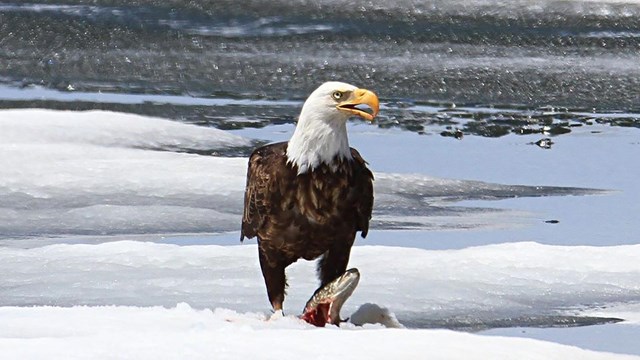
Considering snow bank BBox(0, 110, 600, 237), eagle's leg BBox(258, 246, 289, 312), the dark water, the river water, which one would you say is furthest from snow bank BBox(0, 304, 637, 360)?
the dark water

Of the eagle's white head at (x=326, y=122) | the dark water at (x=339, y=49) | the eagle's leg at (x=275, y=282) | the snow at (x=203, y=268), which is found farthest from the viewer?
the dark water at (x=339, y=49)

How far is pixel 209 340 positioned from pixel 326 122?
4.71 feet

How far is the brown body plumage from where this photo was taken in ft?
19.4

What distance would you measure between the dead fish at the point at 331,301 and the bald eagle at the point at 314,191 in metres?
0.35

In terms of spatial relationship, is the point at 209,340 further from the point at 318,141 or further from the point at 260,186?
the point at 260,186

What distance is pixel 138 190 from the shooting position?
900 cm

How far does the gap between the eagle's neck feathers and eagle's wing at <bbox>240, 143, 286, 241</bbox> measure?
0.51ft

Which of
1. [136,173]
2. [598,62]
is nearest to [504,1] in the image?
[598,62]

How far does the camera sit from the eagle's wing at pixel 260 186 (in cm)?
604

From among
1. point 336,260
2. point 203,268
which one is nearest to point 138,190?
point 203,268

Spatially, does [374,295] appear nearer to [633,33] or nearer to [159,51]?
[159,51]

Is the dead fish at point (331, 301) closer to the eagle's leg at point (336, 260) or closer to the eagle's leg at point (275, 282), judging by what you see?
the eagle's leg at point (336, 260)

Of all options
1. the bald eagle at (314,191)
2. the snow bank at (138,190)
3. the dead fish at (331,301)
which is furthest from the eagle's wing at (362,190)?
the snow bank at (138,190)

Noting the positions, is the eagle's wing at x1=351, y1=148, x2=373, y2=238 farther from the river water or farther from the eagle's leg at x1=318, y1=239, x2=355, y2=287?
the river water
